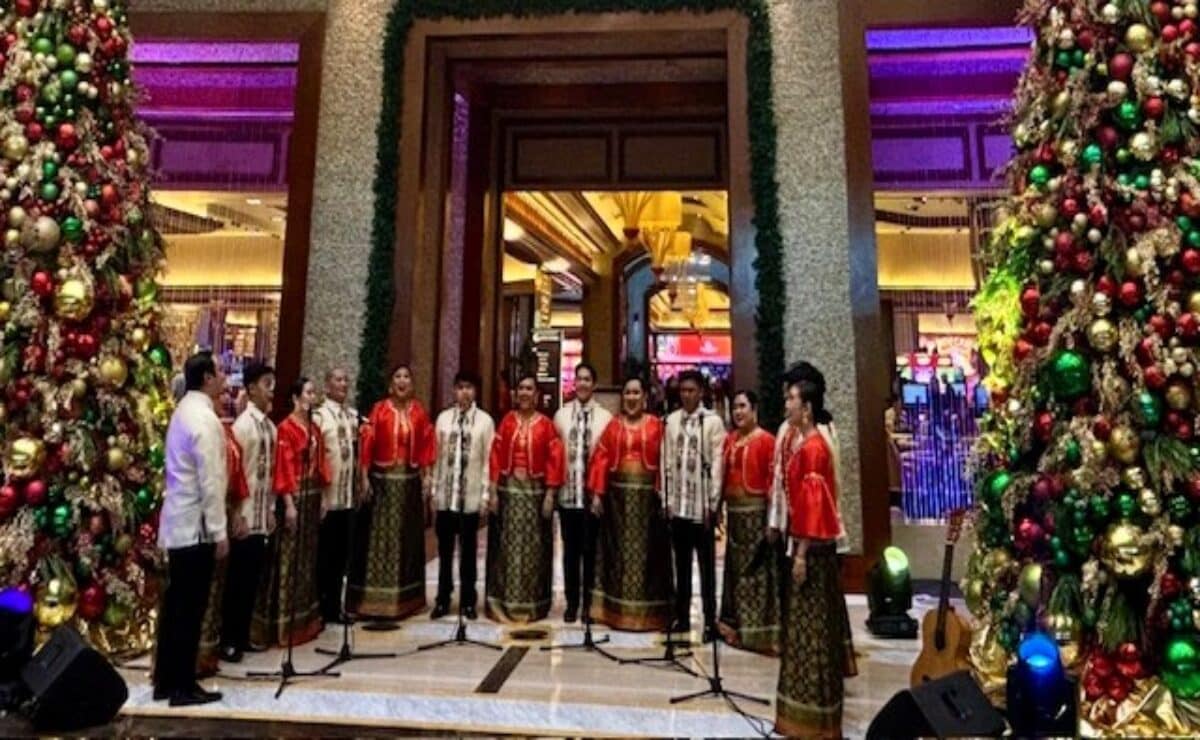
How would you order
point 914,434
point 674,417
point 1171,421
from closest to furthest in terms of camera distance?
point 1171,421 → point 674,417 → point 914,434

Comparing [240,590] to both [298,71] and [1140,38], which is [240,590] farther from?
[1140,38]

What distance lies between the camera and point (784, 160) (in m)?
5.97

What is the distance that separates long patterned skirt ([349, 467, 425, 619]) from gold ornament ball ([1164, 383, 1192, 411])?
13.1 ft

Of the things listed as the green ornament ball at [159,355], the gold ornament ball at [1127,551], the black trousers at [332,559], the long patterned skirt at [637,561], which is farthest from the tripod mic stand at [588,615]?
the green ornament ball at [159,355]

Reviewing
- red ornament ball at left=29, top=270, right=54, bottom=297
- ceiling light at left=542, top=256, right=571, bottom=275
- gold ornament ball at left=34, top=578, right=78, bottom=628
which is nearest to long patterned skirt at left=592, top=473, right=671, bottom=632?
gold ornament ball at left=34, top=578, right=78, bottom=628

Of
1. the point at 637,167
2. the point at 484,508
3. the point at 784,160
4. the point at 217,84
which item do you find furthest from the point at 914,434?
the point at 217,84

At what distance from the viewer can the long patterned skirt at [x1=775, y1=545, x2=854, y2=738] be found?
293 cm

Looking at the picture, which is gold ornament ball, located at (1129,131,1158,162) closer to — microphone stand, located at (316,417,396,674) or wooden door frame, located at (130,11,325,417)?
microphone stand, located at (316,417,396,674)

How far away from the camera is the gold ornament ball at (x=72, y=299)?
3658 millimetres

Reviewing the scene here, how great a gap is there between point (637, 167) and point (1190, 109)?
529cm

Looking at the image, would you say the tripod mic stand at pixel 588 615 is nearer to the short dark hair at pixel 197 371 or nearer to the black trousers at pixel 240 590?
the black trousers at pixel 240 590

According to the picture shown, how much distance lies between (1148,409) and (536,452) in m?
3.19

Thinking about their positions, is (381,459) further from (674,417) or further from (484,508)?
(674,417)

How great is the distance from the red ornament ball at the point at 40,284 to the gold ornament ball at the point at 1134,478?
4.79 meters
